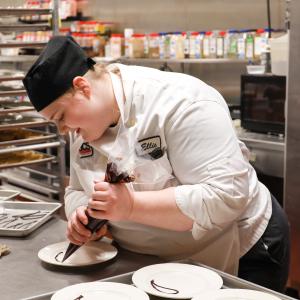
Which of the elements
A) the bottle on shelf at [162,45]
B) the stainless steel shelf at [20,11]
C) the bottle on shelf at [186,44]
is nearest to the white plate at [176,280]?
the stainless steel shelf at [20,11]

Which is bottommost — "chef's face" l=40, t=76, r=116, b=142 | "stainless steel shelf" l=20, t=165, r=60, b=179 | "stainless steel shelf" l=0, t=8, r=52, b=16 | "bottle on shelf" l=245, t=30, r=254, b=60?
"stainless steel shelf" l=20, t=165, r=60, b=179

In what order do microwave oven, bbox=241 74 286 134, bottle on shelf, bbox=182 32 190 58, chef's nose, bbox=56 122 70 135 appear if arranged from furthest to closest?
1. bottle on shelf, bbox=182 32 190 58
2. microwave oven, bbox=241 74 286 134
3. chef's nose, bbox=56 122 70 135

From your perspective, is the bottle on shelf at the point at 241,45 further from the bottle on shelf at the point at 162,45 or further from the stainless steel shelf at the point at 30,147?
the stainless steel shelf at the point at 30,147

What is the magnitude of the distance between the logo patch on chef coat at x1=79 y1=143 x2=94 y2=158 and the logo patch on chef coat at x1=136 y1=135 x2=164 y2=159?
0.21 meters

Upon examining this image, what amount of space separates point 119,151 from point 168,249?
0.33 m

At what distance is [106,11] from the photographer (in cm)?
533

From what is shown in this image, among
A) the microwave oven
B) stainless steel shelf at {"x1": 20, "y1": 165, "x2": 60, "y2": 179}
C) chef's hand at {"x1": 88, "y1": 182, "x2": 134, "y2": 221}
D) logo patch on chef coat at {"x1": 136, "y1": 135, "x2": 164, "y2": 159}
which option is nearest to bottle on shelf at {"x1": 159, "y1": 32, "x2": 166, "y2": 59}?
the microwave oven

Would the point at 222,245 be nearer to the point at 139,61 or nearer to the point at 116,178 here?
the point at 116,178

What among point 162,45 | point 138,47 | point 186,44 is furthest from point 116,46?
point 186,44

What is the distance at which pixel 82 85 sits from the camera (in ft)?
5.00

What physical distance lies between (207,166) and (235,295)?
360 millimetres

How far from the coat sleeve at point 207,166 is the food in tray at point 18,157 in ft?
Result: 5.27

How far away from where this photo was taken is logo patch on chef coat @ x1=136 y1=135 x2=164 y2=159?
1.58m

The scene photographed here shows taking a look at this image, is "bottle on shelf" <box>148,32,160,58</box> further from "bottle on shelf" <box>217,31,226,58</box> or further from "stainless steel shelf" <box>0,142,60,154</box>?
"stainless steel shelf" <box>0,142,60,154</box>
